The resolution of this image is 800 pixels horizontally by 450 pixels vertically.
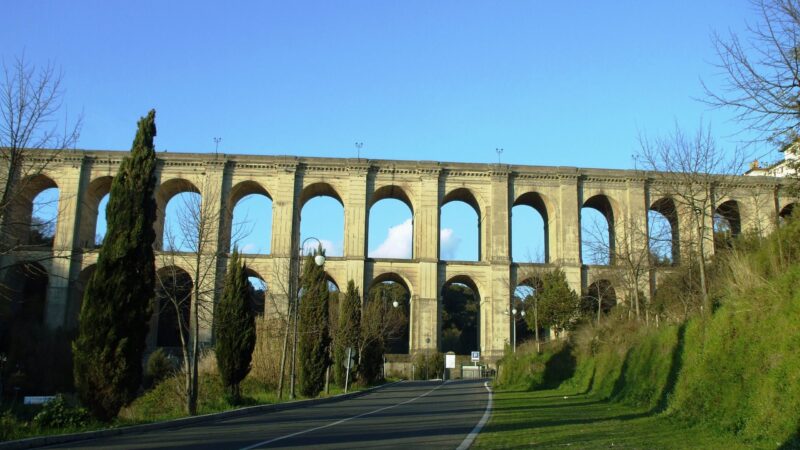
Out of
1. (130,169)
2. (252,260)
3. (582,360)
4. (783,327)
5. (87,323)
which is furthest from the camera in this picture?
(252,260)

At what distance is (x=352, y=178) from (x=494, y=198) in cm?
1147

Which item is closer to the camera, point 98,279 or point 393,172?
point 98,279

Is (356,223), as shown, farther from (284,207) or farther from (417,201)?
(284,207)

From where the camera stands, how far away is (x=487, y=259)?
55875 millimetres

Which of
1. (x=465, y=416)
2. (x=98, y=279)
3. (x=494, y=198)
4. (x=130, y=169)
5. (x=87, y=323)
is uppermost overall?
(x=494, y=198)

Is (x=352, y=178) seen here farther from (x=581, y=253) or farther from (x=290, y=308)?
(x=290, y=308)

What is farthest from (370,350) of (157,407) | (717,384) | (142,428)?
(717,384)

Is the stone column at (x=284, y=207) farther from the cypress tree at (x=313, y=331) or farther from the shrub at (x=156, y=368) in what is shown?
the cypress tree at (x=313, y=331)

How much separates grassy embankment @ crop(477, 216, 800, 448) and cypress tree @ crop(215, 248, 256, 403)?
9774 mm

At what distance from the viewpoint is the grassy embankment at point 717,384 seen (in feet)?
32.6

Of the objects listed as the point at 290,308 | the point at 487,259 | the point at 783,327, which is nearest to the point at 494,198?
the point at 487,259

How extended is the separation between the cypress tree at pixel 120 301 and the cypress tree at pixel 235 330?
608cm

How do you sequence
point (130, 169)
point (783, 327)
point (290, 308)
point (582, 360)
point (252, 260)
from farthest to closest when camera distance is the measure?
point (252, 260), point (582, 360), point (290, 308), point (130, 169), point (783, 327)

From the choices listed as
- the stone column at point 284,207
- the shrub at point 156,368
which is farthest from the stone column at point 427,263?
the shrub at point 156,368
